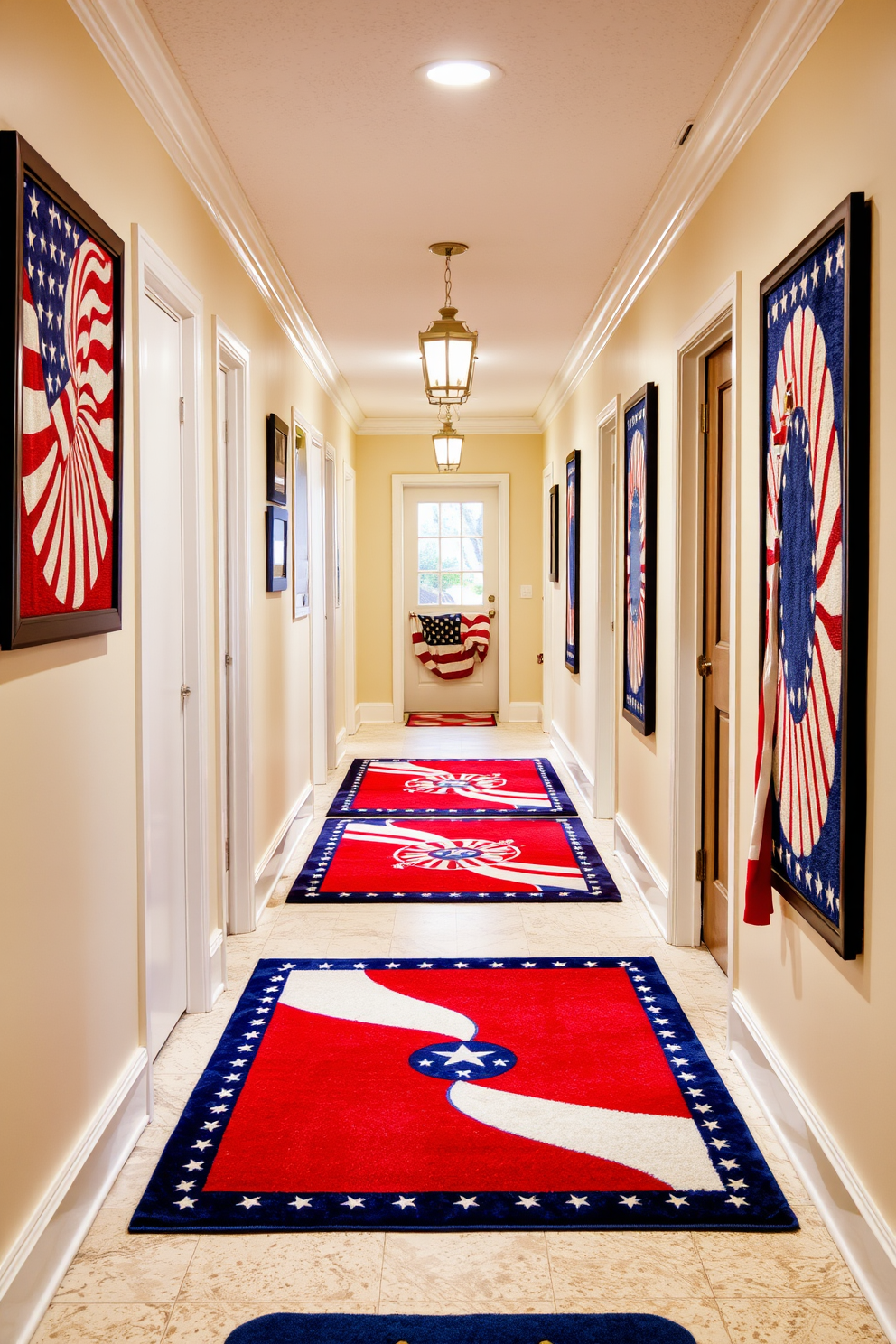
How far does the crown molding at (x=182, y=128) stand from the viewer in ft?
7.37

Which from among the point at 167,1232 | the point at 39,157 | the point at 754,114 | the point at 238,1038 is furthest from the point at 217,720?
the point at 754,114

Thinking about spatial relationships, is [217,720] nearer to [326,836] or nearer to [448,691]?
[326,836]

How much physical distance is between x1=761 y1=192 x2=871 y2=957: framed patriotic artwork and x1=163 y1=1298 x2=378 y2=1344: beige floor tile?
1.10m

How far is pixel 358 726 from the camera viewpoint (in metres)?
9.02

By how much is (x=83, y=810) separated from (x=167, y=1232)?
0.83 meters

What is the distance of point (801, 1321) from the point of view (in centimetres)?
185

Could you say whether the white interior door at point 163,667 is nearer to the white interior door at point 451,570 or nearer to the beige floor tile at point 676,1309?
the beige floor tile at point 676,1309

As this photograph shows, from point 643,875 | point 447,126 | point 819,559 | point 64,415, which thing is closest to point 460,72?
point 447,126

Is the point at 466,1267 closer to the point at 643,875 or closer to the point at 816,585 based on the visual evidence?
the point at 816,585

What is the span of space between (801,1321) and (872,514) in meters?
1.38

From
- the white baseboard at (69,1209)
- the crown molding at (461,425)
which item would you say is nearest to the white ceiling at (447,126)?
the white baseboard at (69,1209)

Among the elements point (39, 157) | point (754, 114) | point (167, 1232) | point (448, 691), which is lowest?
point (167, 1232)

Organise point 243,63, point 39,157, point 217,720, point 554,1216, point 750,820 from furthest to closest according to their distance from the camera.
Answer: point 217,720
point 750,820
point 243,63
point 554,1216
point 39,157

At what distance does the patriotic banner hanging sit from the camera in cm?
196
